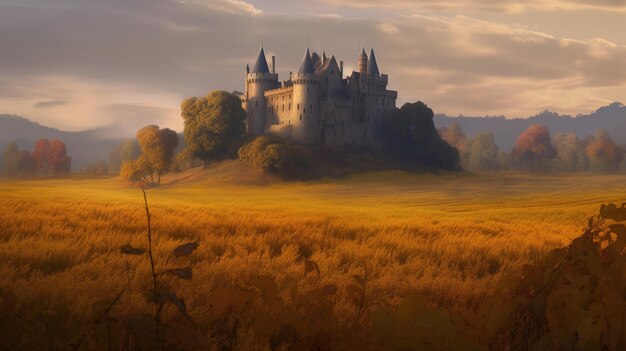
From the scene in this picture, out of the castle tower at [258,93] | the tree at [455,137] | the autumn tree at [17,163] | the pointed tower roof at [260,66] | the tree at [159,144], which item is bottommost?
the autumn tree at [17,163]

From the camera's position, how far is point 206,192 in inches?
1775

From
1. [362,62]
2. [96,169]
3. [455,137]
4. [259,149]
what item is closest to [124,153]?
[96,169]

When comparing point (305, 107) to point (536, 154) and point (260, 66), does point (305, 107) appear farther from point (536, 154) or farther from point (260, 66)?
point (536, 154)

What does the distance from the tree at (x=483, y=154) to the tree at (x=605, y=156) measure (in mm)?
16637

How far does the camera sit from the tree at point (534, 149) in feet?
333

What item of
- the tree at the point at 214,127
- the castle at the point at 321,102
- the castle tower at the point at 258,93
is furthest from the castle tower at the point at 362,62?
the tree at the point at 214,127

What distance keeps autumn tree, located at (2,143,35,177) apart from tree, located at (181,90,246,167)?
1785 cm

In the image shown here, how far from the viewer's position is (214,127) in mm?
60719

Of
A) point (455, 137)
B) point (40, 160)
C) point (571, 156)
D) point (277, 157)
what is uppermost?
point (455, 137)

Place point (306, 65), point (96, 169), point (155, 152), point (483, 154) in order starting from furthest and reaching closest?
point (483, 154), point (306, 65), point (96, 169), point (155, 152)

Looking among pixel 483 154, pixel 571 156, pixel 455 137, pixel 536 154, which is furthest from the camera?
pixel 455 137

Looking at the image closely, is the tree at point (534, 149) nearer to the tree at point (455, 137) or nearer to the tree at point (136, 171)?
the tree at point (455, 137)

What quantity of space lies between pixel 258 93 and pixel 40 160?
95.2 ft

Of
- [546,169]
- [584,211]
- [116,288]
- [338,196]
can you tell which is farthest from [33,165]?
[546,169]
